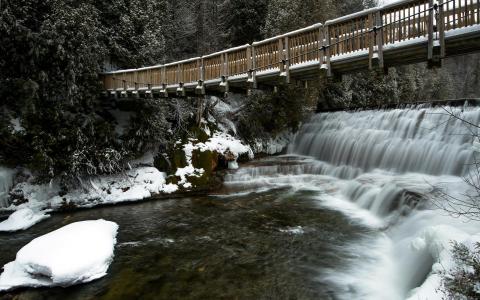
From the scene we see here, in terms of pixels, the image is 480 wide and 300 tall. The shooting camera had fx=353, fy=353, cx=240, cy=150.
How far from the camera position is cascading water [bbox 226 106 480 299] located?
784 centimetres

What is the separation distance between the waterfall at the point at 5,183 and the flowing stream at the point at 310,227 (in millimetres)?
2360

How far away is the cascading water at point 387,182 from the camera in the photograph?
7844 mm

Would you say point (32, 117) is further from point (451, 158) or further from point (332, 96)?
point (332, 96)

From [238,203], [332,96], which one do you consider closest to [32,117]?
[238,203]

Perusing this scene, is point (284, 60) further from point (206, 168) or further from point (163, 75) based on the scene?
point (206, 168)

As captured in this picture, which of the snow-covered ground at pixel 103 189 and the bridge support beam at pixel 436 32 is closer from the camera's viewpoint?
the bridge support beam at pixel 436 32

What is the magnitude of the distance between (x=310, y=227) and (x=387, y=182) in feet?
14.5

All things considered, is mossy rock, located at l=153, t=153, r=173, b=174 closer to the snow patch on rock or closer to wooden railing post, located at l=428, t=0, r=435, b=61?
the snow patch on rock

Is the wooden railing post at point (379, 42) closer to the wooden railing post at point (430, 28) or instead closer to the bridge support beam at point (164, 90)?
the wooden railing post at point (430, 28)

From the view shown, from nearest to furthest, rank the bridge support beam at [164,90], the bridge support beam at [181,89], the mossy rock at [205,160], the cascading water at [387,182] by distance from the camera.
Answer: the cascading water at [387,182], the bridge support beam at [181,89], the bridge support beam at [164,90], the mossy rock at [205,160]

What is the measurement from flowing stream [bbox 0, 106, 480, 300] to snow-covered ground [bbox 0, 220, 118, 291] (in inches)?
11.9

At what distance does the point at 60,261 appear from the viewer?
28.5ft

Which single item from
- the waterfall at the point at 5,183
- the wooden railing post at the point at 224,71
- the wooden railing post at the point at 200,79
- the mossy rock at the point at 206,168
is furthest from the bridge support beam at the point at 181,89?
the waterfall at the point at 5,183

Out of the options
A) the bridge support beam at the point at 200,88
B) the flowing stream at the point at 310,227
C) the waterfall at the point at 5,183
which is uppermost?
the bridge support beam at the point at 200,88
